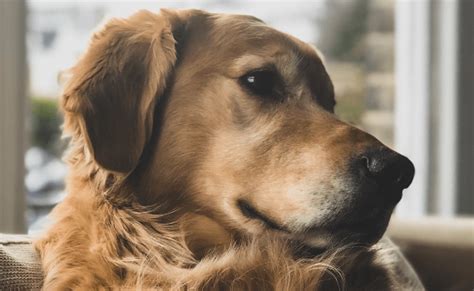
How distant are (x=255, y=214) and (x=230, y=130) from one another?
0.13 m

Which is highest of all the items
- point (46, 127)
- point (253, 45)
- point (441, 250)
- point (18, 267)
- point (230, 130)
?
point (253, 45)

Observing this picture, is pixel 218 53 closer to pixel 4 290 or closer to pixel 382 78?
pixel 4 290

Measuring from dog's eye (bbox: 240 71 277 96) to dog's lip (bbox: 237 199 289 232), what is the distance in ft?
0.54

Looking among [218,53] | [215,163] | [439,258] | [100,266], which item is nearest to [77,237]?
[100,266]

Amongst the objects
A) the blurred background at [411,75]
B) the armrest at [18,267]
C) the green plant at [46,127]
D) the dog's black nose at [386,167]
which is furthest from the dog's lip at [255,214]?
the blurred background at [411,75]

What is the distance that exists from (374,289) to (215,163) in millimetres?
254

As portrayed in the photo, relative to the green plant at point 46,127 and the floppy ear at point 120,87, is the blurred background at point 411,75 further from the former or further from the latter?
the floppy ear at point 120,87

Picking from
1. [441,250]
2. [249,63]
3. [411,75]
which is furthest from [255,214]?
[411,75]

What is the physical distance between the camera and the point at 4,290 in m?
0.83

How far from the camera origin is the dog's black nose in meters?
0.79

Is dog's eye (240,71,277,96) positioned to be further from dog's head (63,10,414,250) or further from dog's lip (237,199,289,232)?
dog's lip (237,199,289,232)

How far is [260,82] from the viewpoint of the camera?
0.93 metres

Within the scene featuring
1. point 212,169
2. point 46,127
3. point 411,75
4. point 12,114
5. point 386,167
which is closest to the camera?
point 386,167

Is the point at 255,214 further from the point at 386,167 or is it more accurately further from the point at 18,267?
the point at 18,267
